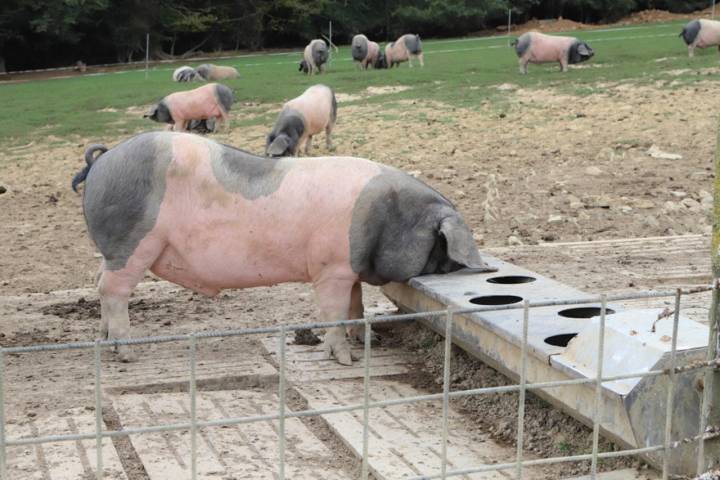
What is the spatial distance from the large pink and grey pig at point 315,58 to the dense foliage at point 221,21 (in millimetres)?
10780

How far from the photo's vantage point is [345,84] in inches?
720

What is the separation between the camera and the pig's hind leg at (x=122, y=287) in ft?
17.7

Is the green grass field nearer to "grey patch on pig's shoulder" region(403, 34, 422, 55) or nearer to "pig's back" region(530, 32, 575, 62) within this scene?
"pig's back" region(530, 32, 575, 62)

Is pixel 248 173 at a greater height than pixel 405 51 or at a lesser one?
greater

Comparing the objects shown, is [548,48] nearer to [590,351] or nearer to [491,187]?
[491,187]

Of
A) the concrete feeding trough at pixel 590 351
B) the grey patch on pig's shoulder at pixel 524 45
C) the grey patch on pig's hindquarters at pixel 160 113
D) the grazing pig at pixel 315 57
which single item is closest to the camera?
the concrete feeding trough at pixel 590 351

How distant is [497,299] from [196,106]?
9992 mm

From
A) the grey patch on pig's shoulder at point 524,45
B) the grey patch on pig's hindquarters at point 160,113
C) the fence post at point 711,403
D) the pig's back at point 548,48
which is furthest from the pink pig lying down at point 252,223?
the pig's back at point 548,48

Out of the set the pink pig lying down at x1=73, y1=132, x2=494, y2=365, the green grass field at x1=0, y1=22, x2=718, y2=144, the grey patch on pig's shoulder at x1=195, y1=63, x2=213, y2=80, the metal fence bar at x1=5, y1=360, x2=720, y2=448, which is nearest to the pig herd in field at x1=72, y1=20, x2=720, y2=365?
the pink pig lying down at x1=73, y1=132, x2=494, y2=365

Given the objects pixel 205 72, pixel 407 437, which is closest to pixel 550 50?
pixel 205 72

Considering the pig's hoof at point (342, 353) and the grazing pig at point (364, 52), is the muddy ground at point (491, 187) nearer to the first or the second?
the pig's hoof at point (342, 353)

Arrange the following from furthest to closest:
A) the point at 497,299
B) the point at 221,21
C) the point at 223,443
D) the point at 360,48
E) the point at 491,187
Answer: the point at 221,21 → the point at 360,48 → the point at 491,187 → the point at 497,299 → the point at 223,443

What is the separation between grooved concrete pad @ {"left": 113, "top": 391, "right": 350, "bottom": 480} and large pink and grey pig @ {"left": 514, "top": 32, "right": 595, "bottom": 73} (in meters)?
15.8

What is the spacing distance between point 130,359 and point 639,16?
36105 mm
